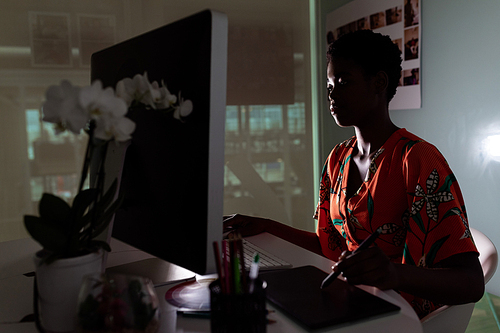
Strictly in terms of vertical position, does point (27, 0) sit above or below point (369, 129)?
above

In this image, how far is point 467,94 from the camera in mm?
1768

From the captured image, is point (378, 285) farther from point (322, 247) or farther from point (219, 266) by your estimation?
point (322, 247)

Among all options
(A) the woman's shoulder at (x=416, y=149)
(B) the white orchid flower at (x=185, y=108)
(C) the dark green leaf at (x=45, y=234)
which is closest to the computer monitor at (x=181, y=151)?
(B) the white orchid flower at (x=185, y=108)

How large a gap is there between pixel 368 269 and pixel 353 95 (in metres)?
0.59

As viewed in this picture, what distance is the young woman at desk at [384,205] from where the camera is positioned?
2.59 feet

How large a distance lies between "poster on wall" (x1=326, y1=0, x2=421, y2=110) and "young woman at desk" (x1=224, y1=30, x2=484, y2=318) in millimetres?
880

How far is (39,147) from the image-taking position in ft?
8.08

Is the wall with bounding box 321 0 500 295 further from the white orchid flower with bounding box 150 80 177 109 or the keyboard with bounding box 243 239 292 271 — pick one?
the white orchid flower with bounding box 150 80 177 109

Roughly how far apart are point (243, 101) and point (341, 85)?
1658 millimetres

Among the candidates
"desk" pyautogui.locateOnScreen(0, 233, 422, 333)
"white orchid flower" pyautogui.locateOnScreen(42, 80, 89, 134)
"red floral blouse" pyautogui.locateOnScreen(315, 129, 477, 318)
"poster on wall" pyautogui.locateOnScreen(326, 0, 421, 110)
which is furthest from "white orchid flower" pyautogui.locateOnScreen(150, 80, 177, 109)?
"poster on wall" pyautogui.locateOnScreen(326, 0, 421, 110)

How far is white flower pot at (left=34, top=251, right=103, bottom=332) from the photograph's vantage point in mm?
573

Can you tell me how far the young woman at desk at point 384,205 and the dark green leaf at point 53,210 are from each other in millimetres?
444

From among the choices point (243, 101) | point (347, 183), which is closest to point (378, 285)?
point (347, 183)

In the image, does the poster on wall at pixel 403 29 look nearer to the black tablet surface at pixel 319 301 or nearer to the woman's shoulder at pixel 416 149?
the woman's shoulder at pixel 416 149
